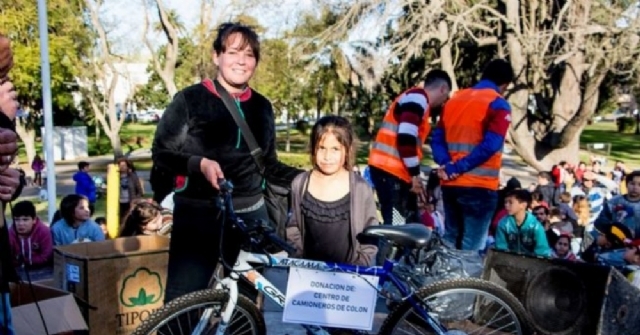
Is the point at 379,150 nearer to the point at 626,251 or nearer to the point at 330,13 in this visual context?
the point at 626,251

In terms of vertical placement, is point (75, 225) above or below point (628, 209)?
below

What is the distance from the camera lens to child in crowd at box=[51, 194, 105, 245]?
7.02 meters

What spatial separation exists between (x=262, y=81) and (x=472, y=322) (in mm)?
28132

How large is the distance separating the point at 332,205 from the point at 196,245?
32.2 inches

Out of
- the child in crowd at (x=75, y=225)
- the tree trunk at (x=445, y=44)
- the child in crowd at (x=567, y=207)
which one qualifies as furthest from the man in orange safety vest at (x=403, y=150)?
the tree trunk at (x=445, y=44)

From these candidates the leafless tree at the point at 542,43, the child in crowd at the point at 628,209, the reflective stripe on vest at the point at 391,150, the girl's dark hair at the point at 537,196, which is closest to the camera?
the reflective stripe on vest at the point at 391,150

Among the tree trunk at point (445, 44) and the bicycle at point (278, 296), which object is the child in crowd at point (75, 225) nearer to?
the bicycle at point (278, 296)

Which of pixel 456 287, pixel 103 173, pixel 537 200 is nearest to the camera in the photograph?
pixel 456 287

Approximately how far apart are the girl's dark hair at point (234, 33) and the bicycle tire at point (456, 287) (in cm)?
147

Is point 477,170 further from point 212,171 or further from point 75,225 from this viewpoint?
point 75,225

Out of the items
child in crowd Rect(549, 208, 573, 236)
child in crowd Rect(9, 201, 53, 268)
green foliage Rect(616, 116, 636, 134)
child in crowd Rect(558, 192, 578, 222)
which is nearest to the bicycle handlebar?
child in crowd Rect(9, 201, 53, 268)

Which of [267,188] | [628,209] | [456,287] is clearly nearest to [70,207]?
[267,188]

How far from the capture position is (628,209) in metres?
6.98

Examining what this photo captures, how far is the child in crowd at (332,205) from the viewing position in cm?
392
